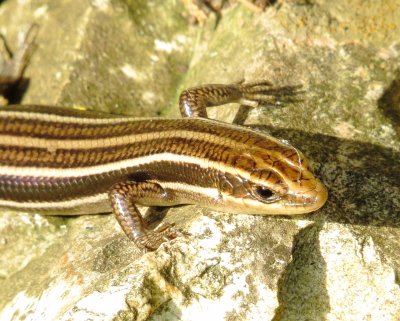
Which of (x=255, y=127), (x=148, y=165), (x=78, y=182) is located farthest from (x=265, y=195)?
(x=78, y=182)

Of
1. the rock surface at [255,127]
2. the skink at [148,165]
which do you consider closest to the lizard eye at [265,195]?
the skink at [148,165]

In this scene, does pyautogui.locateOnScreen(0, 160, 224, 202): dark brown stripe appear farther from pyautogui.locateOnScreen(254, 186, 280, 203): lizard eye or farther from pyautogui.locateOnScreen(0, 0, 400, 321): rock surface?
pyautogui.locateOnScreen(254, 186, 280, 203): lizard eye

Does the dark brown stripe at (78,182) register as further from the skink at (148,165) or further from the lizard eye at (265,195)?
the lizard eye at (265,195)

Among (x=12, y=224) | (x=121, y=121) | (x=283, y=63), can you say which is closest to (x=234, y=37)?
(x=283, y=63)

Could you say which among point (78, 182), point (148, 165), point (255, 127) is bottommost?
point (78, 182)

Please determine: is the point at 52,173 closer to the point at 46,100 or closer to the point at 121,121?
the point at 121,121

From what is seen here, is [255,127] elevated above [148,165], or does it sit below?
above

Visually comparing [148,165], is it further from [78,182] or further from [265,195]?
[265,195]

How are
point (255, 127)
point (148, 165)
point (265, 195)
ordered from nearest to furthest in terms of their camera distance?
point (265, 195) < point (148, 165) < point (255, 127)
